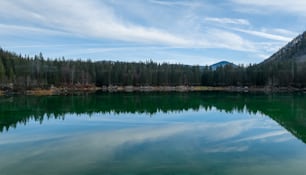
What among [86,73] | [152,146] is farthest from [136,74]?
[152,146]

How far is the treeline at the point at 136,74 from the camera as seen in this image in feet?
351

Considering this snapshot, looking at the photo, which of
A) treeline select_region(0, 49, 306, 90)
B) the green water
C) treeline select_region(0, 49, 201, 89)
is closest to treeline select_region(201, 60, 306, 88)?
treeline select_region(0, 49, 306, 90)

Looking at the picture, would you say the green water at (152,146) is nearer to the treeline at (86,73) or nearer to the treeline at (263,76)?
the treeline at (86,73)

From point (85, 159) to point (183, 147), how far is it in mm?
6314

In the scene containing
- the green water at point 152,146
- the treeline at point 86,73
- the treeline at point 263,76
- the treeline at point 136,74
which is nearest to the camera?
the green water at point 152,146

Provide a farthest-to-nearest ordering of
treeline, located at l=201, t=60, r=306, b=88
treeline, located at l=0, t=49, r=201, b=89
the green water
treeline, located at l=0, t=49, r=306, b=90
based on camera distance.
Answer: treeline, located at l=201, t=60, r=306, b=88, treeline, located at l=0, t=49, r=306, b=90, treeline, located at l=0, t=49, r=201, b=89, the green water

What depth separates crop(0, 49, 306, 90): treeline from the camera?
107 m

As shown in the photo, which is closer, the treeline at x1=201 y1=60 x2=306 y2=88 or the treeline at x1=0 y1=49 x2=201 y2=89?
the treeline at x1=0 y1=49 x2=201 y2=89

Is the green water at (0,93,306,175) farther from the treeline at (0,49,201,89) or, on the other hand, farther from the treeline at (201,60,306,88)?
the treeline at (201,60,306,88)

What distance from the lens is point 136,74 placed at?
441 ft

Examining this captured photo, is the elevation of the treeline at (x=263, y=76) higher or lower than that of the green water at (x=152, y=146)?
higher

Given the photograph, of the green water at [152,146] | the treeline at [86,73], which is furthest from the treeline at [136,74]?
the green water at [152,146]

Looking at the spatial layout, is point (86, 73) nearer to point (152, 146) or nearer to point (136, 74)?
point (136, 74)

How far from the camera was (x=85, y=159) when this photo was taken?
18.8 metres
